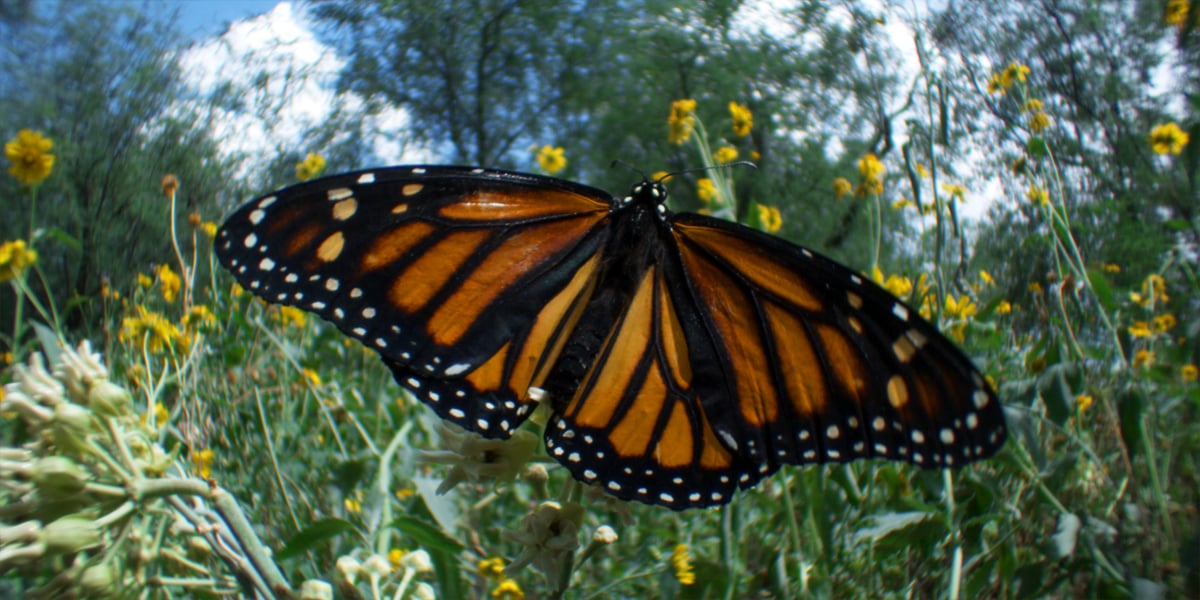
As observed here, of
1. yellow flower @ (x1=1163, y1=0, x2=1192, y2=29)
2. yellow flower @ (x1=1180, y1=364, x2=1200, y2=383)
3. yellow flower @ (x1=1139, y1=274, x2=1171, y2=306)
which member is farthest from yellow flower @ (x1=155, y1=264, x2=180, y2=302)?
yellow flower @ (x1=1180, y1=364, x2=1200, y2=383)

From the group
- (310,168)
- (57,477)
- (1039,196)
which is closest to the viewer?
(57,477)

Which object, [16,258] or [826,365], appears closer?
[826,365]

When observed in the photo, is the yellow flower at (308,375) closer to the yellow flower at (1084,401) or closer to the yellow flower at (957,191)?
the yellow flower at (957,191)

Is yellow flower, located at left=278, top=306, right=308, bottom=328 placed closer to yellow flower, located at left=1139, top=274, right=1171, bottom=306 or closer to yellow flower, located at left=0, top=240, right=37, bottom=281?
yellow flower, located at left=0, top=240, right=37, bottom=281

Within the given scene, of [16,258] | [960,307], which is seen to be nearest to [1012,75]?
[960,307]

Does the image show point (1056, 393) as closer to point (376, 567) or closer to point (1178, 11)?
point (376, 567)

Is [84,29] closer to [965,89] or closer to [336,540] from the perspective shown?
[336,540]
